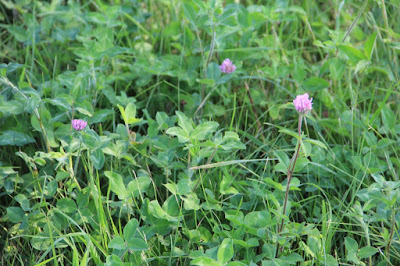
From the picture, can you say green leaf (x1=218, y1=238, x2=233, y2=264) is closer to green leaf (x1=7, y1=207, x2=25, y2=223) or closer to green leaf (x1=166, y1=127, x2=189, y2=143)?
green leaf (x1=166, y1=127, x2=189, y2=143)

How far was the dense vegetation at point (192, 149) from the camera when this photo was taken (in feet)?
5.84

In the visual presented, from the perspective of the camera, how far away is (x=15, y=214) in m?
1.89

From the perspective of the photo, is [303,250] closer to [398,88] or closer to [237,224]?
[237,224]

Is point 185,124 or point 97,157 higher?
point 185,124

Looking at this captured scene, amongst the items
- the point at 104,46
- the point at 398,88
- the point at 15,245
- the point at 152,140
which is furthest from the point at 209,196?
the point at 398,88

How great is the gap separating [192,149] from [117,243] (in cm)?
47

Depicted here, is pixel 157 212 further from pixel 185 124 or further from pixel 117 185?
pixel 185 124

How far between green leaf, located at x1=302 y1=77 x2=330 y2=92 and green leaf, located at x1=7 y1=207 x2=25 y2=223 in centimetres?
145

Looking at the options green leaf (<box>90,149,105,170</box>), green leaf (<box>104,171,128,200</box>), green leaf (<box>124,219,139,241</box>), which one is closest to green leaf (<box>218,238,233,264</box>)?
green leaf (<box>124,219,139,241</box>)

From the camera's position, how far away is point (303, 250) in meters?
1.83

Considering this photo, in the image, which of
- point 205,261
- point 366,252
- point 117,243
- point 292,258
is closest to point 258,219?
Result: point 292,258

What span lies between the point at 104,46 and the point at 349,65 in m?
1.24

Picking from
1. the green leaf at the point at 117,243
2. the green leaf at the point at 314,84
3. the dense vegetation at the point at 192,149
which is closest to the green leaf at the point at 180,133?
the dense vegetation at the point at 192,149

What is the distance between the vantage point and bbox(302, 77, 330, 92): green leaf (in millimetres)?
2393
